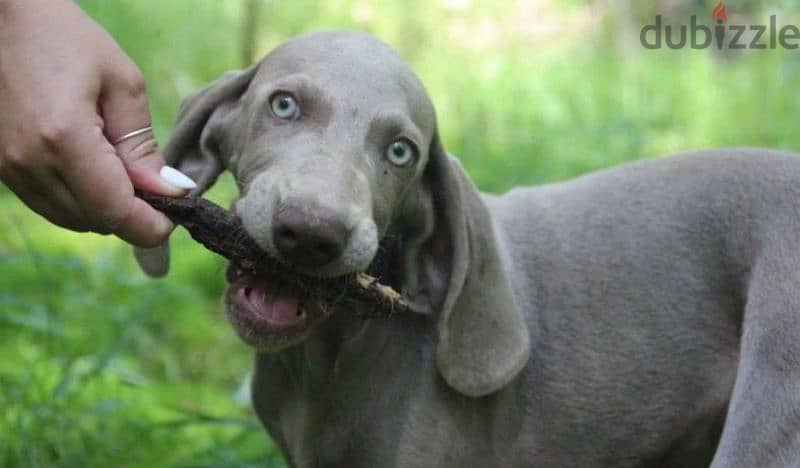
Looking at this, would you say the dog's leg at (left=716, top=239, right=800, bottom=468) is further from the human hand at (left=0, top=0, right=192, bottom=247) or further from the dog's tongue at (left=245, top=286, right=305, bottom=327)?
the human hand at (left=0, top=0, right=192, bottom=247)

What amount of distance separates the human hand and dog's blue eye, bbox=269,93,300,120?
365 mm

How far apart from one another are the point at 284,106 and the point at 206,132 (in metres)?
0.34

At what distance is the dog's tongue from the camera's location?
2.92 m

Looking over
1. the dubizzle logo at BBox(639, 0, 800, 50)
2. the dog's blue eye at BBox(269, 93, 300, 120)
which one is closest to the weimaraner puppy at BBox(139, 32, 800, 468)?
the dog's blue eye at BBox(269, 93, 300, 120)

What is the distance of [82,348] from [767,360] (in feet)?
8.20

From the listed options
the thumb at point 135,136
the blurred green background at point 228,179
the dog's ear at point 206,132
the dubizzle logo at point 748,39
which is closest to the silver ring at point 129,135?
the thumb at point 135,136

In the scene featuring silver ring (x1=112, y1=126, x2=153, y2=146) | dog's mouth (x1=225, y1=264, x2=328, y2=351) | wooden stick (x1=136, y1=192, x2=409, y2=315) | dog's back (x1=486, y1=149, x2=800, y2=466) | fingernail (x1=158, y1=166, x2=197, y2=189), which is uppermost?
silver ring (x1=112, y1=126, x2=153, y2=146)

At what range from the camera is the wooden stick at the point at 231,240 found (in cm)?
279

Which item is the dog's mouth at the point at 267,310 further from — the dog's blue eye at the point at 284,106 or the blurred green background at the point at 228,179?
the blurred green background at the point at 228,179

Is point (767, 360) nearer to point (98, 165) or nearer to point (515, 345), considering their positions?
point (515, 345)

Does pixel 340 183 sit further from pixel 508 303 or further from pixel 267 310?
pixel 508 303

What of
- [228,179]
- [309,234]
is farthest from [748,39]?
[309,234]

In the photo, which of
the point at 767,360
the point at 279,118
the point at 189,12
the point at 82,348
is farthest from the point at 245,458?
the point at 189,12

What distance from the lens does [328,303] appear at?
2961 mm
